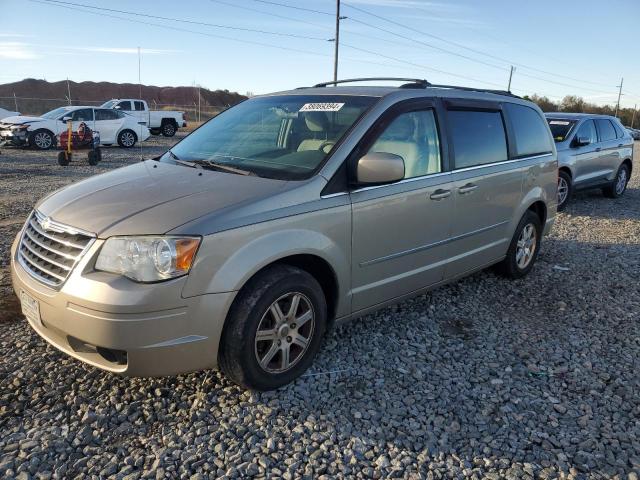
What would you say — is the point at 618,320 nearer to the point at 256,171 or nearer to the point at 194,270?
the point at 256,171

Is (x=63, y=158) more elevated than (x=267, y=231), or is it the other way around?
(x=267, y=231)

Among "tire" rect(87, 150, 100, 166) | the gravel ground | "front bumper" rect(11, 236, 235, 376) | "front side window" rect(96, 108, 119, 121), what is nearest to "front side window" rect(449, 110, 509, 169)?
the gravel ground

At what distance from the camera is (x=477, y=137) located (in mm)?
4441

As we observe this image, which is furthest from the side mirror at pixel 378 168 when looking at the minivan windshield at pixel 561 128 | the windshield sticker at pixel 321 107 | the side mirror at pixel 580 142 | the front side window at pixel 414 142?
the side mirror at pixel 580 142

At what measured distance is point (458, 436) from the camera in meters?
2.82

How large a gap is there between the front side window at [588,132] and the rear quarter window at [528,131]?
4622 millimetres

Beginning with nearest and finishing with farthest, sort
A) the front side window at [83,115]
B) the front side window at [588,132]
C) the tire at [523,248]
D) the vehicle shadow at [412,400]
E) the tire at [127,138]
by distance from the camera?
the vehicle shadow at [412,400] → the tire at [523,248] → the front side window at [588,132] → the front side window at [83,115] → the tire at [127,138]

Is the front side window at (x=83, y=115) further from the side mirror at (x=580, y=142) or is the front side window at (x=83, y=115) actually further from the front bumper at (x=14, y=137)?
the side mirror at (x=580, y=142)

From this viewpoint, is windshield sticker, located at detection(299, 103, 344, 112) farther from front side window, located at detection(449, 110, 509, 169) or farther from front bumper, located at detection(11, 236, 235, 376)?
front bumper, located at detection(11, 236, 235, 376)

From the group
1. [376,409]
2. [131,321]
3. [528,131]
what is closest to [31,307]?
[131,321]

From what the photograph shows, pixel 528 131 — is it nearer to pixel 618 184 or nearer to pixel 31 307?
pixel 31 307

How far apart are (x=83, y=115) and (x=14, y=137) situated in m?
2.30

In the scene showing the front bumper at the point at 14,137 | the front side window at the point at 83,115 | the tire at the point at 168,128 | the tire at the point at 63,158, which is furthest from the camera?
the tire at the point at 168,128

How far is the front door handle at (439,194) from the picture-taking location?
3857mm
